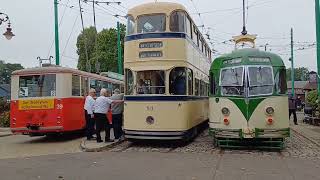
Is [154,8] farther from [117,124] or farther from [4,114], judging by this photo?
[4,114]

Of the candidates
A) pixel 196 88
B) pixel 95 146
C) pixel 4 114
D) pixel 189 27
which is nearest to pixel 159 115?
pixel 95 146

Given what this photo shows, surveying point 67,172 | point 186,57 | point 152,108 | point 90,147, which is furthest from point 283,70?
point 67,172

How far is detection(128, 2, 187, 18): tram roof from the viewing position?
15266 millimetres

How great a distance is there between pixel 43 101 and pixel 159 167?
727 cm

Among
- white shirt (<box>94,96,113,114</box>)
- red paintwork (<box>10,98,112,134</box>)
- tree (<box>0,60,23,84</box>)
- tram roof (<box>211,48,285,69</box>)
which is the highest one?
tree (<box>0,60,23,84</box>)

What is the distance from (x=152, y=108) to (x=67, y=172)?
4.99 meters

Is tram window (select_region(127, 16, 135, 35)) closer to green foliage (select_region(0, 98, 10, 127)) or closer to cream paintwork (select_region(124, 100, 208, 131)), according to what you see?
cream paintwork (select_region(124, 100, 208, 131))

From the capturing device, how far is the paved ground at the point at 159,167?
9719mm

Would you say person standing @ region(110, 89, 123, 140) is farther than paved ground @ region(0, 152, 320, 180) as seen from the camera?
Yes

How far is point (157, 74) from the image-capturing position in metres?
14.9

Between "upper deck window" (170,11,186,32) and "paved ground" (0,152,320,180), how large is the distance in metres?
4.09

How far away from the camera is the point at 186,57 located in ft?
49.8

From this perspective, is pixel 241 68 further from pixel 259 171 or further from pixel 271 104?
pixel 259 171

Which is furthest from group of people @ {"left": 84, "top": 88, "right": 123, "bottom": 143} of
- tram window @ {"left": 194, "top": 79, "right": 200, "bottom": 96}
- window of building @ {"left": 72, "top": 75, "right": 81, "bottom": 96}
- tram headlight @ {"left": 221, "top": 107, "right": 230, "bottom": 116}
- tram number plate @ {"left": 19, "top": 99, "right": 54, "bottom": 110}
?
tram headlight @ {"left": 221, "top": 107, "right": 230, "bottom": 116}
